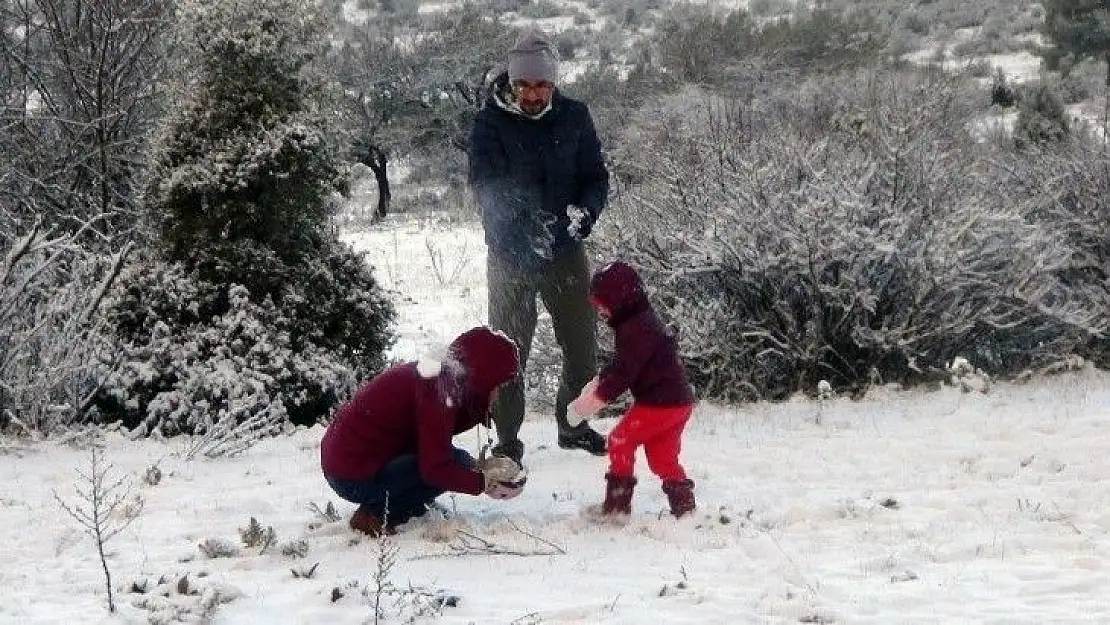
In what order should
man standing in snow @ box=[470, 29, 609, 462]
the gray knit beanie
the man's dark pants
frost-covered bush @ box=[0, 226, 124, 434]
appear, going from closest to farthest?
1. the gray knit beanie
2. man standing in snow @ box=[470, 29, 609, 462]
3. the man's dark pants
4. frost-covered bush @ box=[0, 226, 124, 434]

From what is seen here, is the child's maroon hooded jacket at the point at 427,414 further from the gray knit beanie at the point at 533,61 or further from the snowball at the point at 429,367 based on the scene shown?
the gray knit beanie at the point at 533,61

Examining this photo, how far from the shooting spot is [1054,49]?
2359 centimetres

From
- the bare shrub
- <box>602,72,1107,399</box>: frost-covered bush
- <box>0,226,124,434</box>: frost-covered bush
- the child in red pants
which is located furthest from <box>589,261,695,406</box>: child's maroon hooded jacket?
<box>0,226,124,434</box>: frost-covered bush

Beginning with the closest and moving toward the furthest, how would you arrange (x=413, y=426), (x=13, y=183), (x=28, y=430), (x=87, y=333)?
(x=413, y=426) → (x=28, y=430) → (x=87, y=333) → (x=13, y=183)

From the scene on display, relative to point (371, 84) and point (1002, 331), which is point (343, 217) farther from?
point (1002, 331)

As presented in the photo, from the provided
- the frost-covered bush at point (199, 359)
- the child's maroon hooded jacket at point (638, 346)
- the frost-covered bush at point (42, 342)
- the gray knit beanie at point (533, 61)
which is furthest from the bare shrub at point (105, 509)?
the gray knit beanie at point (533, 61)

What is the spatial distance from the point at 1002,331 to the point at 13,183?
7.85m

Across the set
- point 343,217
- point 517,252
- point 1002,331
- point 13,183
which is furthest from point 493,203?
point 343,217

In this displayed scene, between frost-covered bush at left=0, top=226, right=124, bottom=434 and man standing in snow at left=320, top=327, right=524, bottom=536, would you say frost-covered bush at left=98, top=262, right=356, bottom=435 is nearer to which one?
frost-covered bush at left=0, top=226, right=124, bottom=434

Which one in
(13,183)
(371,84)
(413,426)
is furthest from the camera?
(371,84)

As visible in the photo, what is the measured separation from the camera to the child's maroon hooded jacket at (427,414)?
13.5ft

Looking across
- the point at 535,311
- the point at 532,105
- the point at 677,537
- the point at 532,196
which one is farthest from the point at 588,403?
the point at 532,105

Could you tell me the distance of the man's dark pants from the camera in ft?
17.0

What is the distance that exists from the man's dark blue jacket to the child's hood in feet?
2.18
